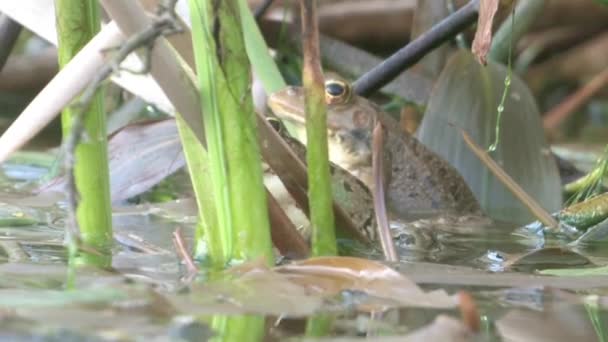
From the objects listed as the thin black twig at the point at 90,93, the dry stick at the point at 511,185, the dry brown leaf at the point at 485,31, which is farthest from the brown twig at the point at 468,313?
the dry stick at the point at 511,185

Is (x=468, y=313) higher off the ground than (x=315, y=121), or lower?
lower

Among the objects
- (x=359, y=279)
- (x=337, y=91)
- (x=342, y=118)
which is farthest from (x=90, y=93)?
(x=342, y=118)

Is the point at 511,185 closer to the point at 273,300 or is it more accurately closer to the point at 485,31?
the point at 485,31

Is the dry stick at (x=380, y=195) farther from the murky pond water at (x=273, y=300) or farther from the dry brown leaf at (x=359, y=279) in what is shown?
the dry brown leaf at (x=359, y=279)

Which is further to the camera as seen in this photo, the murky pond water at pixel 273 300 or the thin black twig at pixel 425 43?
the thin black twig at pixel 425 43

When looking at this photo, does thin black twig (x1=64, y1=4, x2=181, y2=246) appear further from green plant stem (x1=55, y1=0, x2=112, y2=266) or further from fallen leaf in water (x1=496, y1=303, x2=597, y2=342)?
fallen leaf in water (x1=496, y1=303, x2=597, y2=342)

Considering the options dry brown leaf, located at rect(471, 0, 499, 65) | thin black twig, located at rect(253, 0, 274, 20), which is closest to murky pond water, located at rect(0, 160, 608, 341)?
dry brown leaf, located at rect(471, 0, 499, 65)

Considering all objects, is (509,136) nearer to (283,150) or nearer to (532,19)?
(532,19)
